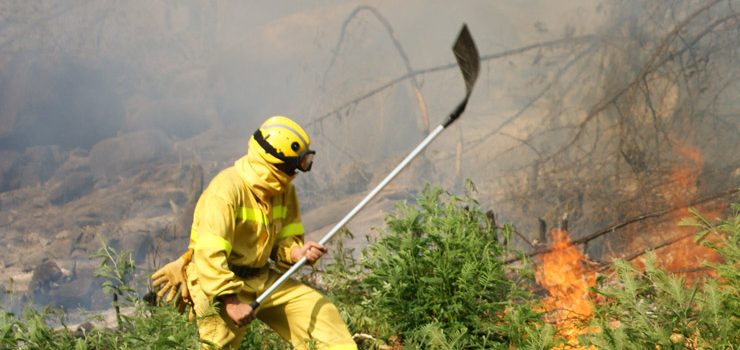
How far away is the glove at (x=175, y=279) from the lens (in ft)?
15.6

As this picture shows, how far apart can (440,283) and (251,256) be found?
1255 mm

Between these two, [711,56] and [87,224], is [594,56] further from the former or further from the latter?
[87,224]

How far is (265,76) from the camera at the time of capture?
1397 cm

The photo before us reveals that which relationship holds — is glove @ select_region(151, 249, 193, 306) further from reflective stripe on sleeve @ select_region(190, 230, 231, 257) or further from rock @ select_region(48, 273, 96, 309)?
rock @ select_region(48, 273, 96, 309)

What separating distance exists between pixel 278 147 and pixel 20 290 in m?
6.69

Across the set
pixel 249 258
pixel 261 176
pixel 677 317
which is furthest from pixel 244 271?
pixel 677 317

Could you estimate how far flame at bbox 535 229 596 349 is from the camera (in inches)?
238

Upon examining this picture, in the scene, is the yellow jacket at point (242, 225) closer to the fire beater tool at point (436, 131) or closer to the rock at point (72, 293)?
the fire beater tool at point (436, 131)

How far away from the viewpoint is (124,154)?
532 inches

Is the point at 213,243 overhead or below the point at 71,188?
overhead

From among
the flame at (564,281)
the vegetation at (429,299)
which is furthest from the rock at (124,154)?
the flame at (564,281)

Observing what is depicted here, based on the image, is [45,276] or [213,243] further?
[45,276]

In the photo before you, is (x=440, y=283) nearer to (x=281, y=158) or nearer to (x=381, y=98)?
(x=281, y=158)

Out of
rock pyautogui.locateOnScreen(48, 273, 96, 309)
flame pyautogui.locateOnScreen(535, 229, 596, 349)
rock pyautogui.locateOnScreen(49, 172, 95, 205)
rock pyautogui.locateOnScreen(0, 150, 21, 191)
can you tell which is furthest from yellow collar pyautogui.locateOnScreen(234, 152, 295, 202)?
rock pyautogui.locateOnScreen(0, 150, 21, 191)
